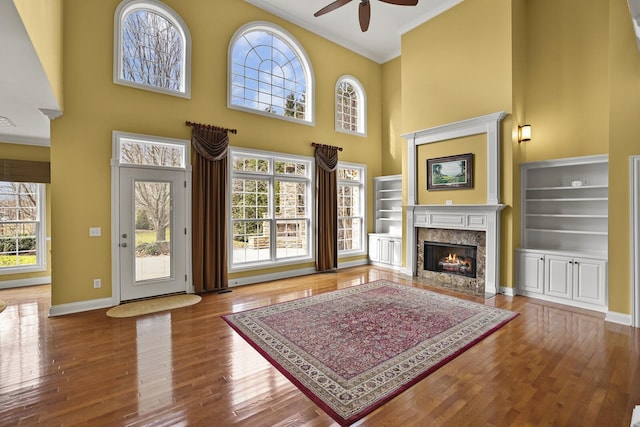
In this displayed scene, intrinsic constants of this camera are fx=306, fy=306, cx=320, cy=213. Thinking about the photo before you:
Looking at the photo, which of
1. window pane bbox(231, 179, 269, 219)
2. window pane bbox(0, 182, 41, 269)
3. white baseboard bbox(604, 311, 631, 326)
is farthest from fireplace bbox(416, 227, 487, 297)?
window pane bbox(0, 182, 41, 269)

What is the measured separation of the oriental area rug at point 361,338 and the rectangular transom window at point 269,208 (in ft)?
5.32

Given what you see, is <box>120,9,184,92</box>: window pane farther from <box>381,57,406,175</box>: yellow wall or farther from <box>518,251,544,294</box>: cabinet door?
<box>518,251,544,294</box>: cabinet door

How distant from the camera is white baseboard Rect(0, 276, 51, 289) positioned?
208 inches

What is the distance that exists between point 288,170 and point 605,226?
5.20 meters

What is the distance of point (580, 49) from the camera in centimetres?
465

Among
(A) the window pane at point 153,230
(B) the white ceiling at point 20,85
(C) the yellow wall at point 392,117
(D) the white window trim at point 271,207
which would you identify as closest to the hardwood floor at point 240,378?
(A) the window pane at point 153,230

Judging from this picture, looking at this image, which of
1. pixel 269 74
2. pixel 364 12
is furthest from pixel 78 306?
pixel 364 12

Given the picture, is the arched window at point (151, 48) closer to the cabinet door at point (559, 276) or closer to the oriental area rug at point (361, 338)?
the oriental area rug at point (361, 338)

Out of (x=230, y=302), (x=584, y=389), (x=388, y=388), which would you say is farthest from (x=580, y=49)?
(x=230, y=302)

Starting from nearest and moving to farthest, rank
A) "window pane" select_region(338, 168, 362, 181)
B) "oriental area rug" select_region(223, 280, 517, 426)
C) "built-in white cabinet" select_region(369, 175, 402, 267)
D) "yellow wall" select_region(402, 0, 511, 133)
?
"oriental area rug" select_region(223, 280, 517, 426) < "yellow wall" select_region(402, 0, 511, 133) < "built-in white cabinet" select_region(369, 175, 402, 267) < "window pane" select_region(338, 168, 362, 181)

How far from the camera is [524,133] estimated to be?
4871 mm

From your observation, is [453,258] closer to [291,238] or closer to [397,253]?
[397,253]

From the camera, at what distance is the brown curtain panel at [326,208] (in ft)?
21.0

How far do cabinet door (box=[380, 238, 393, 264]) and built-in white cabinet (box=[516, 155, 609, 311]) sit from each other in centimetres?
257
